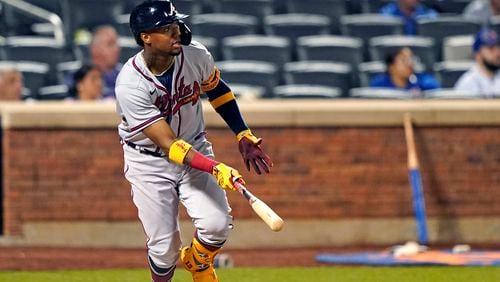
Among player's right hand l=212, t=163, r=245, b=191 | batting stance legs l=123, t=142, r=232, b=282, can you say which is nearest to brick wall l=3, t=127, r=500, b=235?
batting stance legs l=123, t=142, r=232, b=282

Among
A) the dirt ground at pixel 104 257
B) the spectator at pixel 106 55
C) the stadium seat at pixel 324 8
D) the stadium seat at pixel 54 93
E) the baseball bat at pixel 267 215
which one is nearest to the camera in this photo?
the baseball bat at pixel 267 215

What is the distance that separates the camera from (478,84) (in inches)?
516

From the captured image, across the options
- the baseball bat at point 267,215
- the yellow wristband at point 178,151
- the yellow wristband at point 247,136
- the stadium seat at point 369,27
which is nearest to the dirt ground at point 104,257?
the yellow wristband at point 247,136

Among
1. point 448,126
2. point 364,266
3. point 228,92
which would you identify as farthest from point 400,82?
point 228,92

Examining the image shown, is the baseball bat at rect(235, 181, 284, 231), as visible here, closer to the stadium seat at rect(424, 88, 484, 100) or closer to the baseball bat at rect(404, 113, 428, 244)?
the baseball bat at rect(404, 113, 428, 244)

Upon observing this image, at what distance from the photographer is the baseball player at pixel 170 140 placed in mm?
7188

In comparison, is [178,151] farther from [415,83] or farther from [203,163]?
[415,83]

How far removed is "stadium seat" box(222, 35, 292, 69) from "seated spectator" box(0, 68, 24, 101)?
230 centimetres

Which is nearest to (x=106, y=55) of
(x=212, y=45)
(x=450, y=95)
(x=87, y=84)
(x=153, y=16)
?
(x=87, y=84)

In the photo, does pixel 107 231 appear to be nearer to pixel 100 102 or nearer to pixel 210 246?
pixel 100 102

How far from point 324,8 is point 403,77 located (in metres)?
2.08

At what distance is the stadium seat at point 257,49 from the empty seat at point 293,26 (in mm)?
546

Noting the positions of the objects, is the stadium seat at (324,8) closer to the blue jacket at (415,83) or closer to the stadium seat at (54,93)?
the blue jacket at (415,83)

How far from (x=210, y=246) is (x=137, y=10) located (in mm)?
1367
